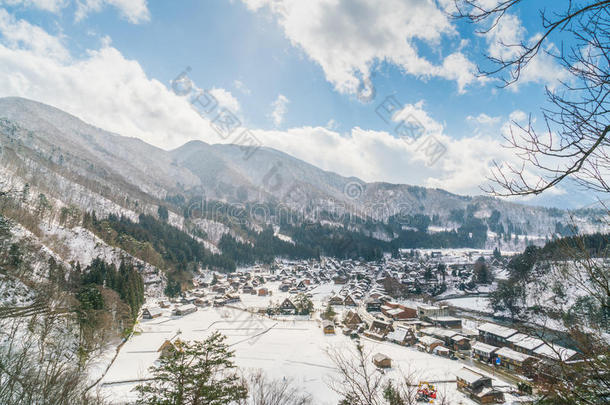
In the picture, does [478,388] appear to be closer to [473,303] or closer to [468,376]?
[468,376]

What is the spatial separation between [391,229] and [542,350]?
10501 centimetres

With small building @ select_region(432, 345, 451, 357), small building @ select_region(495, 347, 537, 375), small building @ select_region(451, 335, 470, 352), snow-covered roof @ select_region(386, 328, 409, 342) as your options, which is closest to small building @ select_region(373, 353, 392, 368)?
small building @ select_region(432, 345, 451, 357)

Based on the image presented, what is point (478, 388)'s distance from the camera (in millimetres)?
14570

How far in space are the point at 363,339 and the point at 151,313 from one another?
23068mm

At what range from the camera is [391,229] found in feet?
405

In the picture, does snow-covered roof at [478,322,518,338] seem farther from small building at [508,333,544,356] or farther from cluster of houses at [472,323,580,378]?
small building at [508,333,544,356]

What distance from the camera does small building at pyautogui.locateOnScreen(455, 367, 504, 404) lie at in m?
14.0

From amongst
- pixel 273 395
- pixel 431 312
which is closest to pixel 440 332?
pixel 431 312

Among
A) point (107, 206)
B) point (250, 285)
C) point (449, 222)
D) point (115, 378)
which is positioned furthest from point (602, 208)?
point (449, 222)

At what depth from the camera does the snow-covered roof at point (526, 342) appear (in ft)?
71.1

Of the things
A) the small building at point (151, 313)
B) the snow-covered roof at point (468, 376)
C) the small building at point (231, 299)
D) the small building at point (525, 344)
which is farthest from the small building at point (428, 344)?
the small building at point (151, 313)

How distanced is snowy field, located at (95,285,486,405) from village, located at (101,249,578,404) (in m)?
0.07

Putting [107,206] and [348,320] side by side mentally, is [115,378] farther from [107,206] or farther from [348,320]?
[107,206]

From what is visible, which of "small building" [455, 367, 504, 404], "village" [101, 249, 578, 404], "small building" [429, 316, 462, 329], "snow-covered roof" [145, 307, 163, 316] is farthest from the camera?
"snow-covered roof" [145, 307, 163, 316]
